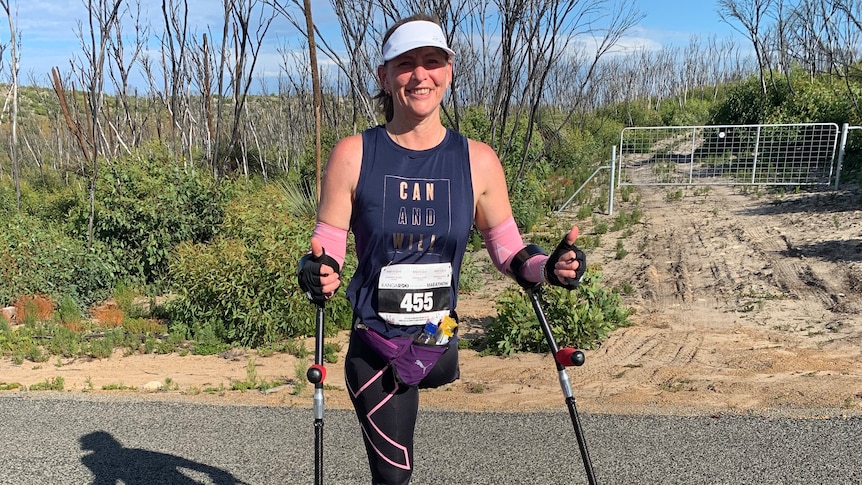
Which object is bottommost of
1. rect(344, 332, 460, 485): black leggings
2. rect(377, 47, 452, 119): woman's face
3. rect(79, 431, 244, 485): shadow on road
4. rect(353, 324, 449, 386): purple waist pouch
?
rect(79, 431, 244, 485): shadow on road

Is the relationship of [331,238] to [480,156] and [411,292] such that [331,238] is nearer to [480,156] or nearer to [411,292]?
[411,292]

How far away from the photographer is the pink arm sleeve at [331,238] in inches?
74.0

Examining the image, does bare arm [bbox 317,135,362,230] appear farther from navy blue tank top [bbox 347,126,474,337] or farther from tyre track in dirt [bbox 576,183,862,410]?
tyre track in dirt [bbox 576,183,862,410]

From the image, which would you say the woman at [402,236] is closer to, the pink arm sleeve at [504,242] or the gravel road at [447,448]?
the pink arm sleeve at [504,242]

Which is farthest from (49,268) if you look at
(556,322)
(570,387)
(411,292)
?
(570,387)

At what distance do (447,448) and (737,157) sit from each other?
1369 centimetres

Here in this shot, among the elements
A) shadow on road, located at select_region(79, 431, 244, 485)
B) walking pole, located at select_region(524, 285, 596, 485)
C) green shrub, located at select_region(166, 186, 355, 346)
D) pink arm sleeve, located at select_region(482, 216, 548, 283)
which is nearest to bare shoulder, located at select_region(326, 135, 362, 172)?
pink arm sleeve, located at select_region(482, 216, 548, 283)

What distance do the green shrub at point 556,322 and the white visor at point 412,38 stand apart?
4.43 m

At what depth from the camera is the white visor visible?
176 centimetres

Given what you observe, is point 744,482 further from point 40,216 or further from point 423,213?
point 40,216

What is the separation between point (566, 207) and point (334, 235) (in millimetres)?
12095

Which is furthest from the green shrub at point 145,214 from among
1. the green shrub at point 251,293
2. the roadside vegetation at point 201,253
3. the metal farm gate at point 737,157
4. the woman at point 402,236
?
the metal farm gate at point 737,157

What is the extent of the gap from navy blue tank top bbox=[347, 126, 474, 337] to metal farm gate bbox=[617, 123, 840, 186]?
1169 centimetres

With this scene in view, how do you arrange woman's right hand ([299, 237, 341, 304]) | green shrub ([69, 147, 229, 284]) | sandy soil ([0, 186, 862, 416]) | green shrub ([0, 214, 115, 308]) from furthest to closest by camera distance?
green shrub ([69, 147, 229, 284]), green shrub ([0, 214, 115, 308]), sandy soil ([0, 186, 862, 416]), woman's right hand ([299, 237, 341, 304])
